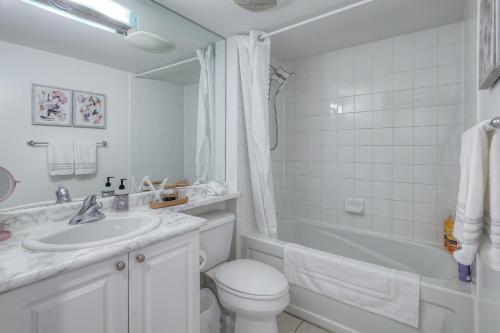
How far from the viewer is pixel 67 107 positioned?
1.30 meters

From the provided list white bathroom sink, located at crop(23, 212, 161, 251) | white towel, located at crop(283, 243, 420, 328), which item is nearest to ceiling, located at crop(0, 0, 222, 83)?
white bathroom sink, located at crop(23, 212, 161, 251)

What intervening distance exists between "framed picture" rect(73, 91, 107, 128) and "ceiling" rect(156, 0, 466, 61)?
31.8 inches

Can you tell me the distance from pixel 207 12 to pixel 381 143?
1846 millimetres

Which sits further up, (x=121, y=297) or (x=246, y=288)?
(x=121, y=297)

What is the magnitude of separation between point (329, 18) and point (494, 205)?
182 cm

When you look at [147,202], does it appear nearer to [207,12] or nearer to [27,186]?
[27,186]

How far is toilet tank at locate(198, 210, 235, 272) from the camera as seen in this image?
1.70 metres

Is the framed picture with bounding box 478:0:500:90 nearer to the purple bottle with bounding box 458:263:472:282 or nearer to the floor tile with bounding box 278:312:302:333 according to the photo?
the purple bottle with bounding box 458:263:472:282

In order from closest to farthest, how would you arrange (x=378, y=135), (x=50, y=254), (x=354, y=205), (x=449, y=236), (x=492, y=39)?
1. (x=492, y=39)
2. (x=50, y=254)
3. (x=449, y=236)
4. (x=378, y=135)
5. (x=354, y=205)

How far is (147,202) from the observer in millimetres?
1614

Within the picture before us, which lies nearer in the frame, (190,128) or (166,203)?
(166,203)

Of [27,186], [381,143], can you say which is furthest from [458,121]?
[27,186]

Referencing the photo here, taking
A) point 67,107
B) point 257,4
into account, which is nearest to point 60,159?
point 67,107

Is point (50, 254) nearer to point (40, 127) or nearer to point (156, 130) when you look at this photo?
point (40, 127)
